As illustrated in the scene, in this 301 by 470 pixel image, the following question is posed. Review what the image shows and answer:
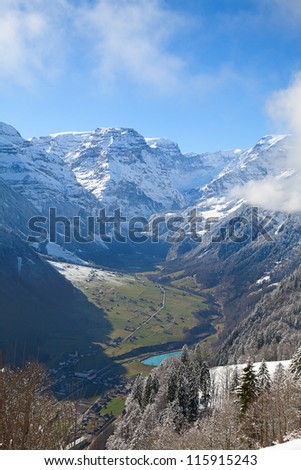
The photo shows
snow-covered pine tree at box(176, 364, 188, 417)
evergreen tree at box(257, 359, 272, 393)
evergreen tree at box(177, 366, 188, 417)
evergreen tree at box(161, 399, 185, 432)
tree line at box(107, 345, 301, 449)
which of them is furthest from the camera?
evergreen tree at box(177, 366, 188, 417)

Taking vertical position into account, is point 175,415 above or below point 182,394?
below

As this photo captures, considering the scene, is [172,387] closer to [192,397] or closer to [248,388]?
[192,397]

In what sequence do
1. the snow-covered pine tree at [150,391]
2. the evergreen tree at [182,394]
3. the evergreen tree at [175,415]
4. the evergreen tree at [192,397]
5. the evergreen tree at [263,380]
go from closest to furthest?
the evergreen tree at [263,380]
the evergreen tree at [175,415]
the evergreen tree at [192,397]
the evergreen tree at [182,394]
the snow-covered pine tree at [150,391]

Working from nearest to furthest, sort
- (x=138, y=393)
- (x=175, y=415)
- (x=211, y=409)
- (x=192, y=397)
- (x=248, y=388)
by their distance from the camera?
1. (x=248, y=388)
2. (x=175, y=415)
3. (x=211, y=409)
4. (x=192, y=397)
5. (x=138, y=393)

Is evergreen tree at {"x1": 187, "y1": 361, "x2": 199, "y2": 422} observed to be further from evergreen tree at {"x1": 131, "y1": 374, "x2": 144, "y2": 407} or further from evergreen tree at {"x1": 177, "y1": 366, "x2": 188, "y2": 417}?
evergreen tree at {"x1": 131, "y1": 374, "x2": 144, "y2": 407}

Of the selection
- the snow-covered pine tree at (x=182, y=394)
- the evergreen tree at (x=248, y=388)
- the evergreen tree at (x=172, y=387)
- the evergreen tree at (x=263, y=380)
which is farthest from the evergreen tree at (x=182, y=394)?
the evergreen tree at (x=248, y=388)

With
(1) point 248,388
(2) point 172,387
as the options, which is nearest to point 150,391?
(2) point 172,387

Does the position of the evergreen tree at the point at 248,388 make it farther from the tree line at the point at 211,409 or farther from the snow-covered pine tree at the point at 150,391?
the snow-covered pine tree at the point at 150,391

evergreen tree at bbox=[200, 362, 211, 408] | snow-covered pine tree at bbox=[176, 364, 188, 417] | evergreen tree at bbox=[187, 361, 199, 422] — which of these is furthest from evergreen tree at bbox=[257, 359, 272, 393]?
evergreen tree at bbox=[200, 362, 211, 408]
